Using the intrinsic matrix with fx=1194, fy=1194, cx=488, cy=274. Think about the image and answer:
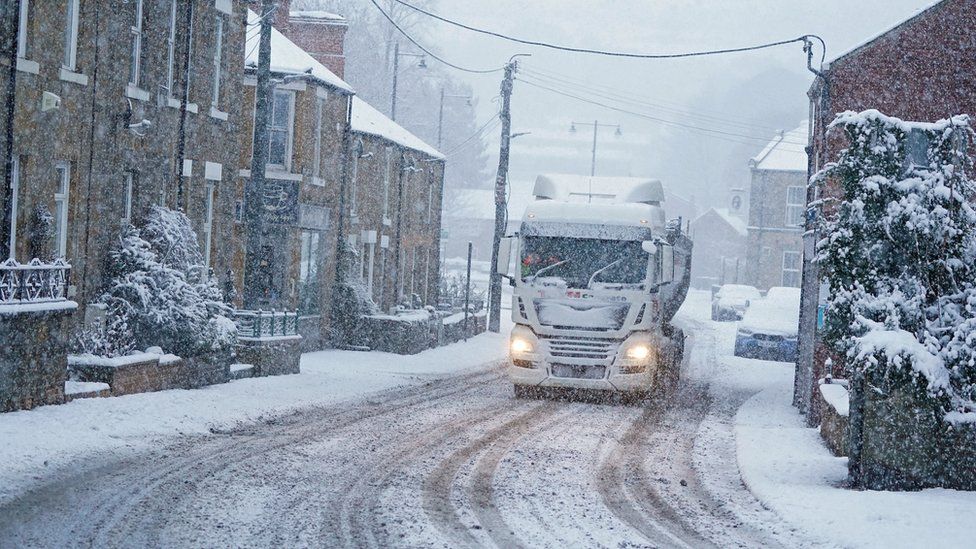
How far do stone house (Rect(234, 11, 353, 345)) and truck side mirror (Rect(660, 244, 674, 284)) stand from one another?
34.0ft

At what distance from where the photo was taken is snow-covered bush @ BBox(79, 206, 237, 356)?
17.9 meters

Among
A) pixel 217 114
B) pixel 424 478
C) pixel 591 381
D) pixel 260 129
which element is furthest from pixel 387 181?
pixel 424 478

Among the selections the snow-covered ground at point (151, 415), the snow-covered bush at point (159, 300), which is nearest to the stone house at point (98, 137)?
the snow-covered bush at point (159, 300)

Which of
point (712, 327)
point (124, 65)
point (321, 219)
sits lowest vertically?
point (712, 327)

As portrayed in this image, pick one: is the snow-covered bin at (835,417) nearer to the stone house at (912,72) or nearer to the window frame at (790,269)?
the stone house at (912,72)

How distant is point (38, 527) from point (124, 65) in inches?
482

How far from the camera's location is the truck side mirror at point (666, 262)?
63.8 ft

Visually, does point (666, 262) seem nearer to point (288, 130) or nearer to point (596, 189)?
point (596, 189)

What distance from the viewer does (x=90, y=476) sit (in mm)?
10617

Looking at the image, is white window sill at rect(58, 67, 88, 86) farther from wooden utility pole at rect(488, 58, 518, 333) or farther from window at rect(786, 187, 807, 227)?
window at rect(786, 187, 807, 227)

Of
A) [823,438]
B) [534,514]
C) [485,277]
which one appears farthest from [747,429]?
[485,277]

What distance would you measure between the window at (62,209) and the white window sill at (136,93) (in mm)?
2043

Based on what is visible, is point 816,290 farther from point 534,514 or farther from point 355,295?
point 355,295

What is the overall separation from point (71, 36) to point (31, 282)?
15.8ft
